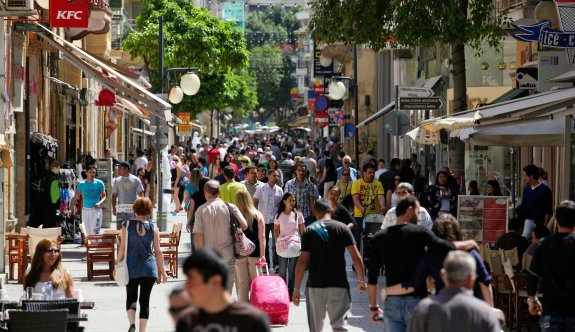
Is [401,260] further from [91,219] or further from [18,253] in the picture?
[91,219]

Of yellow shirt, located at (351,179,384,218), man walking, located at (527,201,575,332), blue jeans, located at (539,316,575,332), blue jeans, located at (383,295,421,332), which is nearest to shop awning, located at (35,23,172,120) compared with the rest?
yellow shirt, located at (351,179,384,218)

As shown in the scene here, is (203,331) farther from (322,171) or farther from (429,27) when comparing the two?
(322,171)

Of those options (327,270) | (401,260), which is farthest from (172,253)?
(401,260)

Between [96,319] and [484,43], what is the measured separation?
18637mm

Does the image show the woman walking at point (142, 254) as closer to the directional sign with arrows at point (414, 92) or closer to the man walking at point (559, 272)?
the man walking at point (559, 272)

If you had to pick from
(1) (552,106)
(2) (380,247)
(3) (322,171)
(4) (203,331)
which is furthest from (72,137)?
(4) (203,331)

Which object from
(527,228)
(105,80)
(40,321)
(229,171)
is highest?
(105,80)

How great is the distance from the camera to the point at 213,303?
6496mm

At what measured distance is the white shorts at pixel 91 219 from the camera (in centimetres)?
2377

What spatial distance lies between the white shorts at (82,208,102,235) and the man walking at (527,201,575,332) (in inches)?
575

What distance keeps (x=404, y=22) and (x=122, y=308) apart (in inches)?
319

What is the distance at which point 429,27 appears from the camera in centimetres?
2258

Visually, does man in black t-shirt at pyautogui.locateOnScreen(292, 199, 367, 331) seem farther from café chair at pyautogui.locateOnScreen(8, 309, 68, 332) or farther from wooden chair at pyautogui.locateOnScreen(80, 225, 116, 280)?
wooden chair at pyautogui.locateOnScreen(80, 225, 116, 280)

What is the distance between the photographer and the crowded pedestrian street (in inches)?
396
